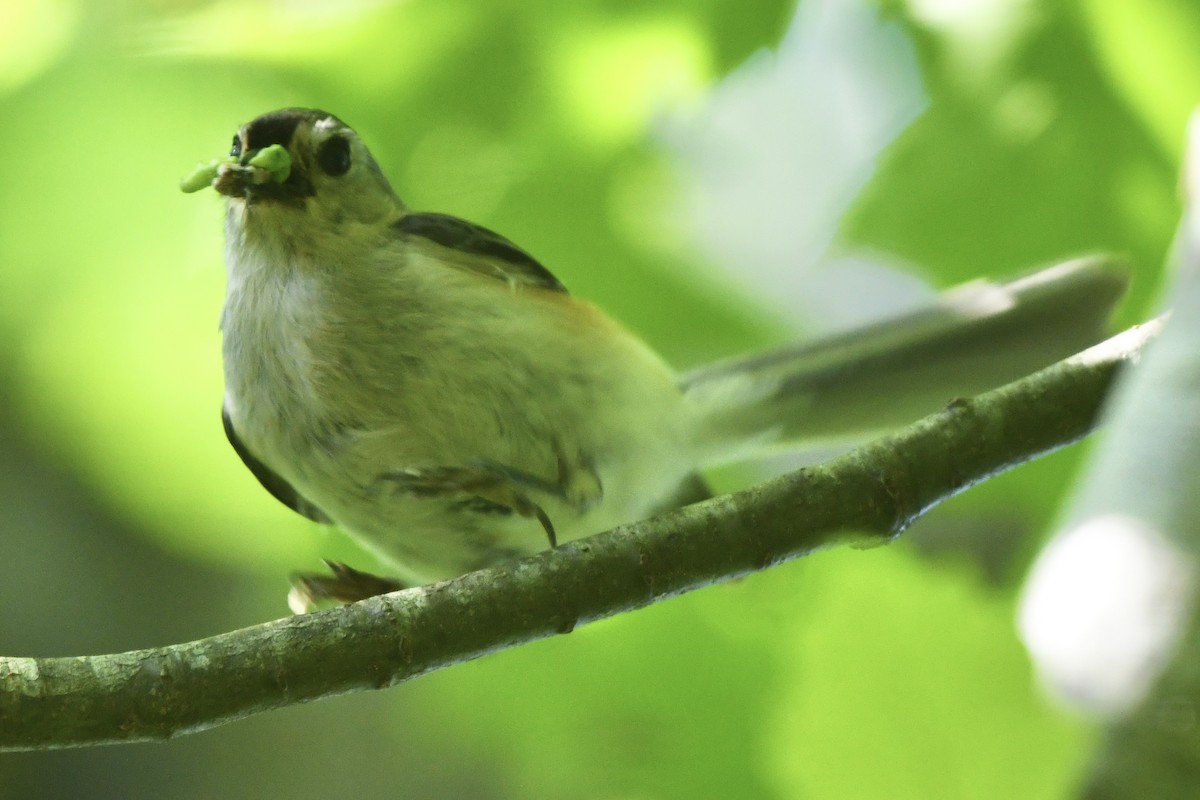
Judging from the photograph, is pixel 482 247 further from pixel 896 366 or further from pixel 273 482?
pixel 896 366

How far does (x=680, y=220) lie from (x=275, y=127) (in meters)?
0.53

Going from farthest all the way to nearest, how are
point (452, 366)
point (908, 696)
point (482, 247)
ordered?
point (482, 247), point (452, 366), point (908, 696)

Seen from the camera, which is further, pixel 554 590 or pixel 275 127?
pixel 275 127

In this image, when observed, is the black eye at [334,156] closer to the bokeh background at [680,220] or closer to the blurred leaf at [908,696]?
the bokeh background at [680,220]

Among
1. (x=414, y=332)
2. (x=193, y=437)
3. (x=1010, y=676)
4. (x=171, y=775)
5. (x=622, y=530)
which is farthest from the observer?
(x=171, y=775)

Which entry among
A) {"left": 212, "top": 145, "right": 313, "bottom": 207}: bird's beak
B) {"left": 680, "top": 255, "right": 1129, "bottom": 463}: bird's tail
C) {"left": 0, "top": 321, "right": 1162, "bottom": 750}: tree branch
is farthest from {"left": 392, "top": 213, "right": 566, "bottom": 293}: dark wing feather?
{"left": 0, "top": 321, "right": 1162, "bottom": 750}: tree branch

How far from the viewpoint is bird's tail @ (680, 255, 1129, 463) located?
136 centimetres

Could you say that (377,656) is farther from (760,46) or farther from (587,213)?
(760,46)

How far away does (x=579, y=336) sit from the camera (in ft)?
4.60

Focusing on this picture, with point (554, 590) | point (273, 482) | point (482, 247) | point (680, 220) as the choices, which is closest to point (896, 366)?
point (680, 220)

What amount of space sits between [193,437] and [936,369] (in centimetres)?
103

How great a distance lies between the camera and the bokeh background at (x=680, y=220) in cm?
109

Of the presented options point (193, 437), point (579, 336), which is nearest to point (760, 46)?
point (579, 336)

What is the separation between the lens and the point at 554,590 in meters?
0.99
